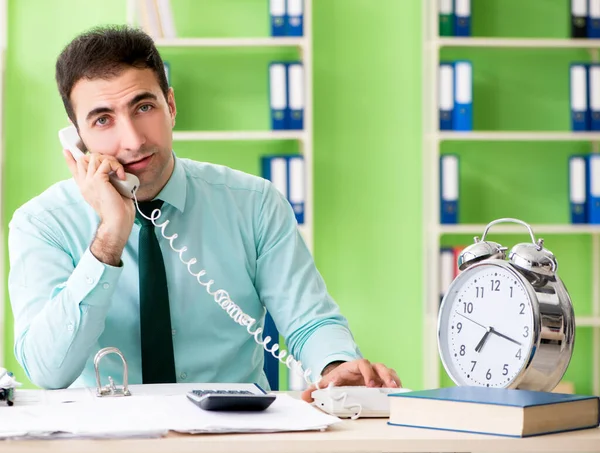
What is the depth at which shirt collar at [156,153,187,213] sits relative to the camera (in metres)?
1.99

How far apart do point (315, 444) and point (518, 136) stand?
307 centimetres

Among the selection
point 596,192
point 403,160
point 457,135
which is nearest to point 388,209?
point 403,160

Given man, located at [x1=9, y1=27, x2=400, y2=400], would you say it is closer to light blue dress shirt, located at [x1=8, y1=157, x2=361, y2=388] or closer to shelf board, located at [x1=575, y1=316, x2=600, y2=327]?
light blue dress shirt, located at [x1=8, y1=157, x2=361, y2=388]

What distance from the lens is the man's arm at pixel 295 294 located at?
5.84 ft

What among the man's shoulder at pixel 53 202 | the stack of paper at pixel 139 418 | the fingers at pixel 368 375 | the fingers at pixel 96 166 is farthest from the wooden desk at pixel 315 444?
the man's shoulder at pixel 53 202

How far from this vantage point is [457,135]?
3.84m

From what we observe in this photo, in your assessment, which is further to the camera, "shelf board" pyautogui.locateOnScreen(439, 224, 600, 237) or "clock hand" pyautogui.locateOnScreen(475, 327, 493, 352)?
"shelf board" pyautogui.locateOnScreen(439, 224, 600, 237)

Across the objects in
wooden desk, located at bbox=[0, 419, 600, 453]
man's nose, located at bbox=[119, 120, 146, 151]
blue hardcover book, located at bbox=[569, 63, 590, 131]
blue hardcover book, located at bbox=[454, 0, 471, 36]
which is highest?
blue hardcover book, located at bbox=[454, 0, 471, 36]

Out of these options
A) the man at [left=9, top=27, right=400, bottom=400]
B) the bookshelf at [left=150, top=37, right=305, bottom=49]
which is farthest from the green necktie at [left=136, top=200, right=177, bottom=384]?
the bookshelf at [left=150, top=37, right=305, bottom=49]

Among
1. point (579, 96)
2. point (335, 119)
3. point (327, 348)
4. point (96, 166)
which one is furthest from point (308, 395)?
point (579, 96)

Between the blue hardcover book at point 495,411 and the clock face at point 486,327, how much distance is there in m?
0.07

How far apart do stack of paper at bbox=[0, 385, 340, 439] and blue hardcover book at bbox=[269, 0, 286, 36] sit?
276cm

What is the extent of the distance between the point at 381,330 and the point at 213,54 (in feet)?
4.95

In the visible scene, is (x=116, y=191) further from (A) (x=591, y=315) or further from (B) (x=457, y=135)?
(A) (x=591, y=315)
